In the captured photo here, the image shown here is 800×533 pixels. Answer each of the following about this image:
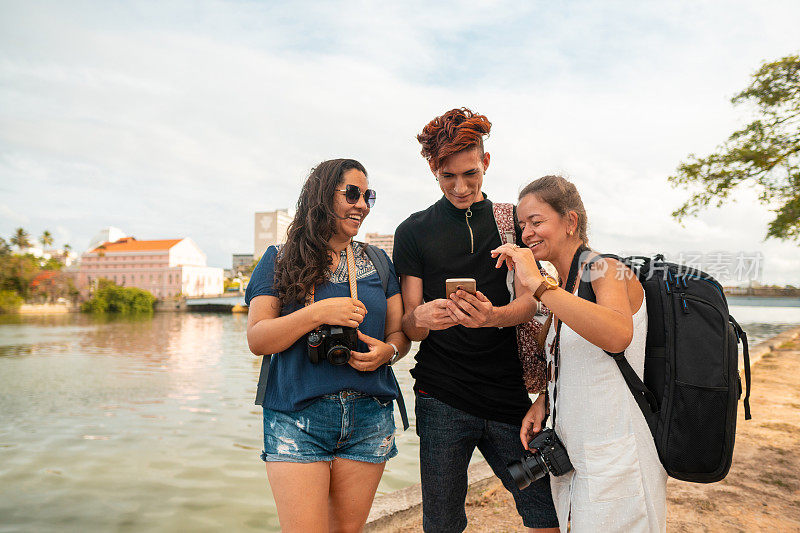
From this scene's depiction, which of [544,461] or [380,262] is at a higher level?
[380,262]

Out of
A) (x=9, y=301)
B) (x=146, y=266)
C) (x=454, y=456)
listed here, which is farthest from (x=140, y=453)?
(x=146, y=266)

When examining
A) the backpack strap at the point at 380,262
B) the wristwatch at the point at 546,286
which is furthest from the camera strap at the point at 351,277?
the wristwatch at the point at 546,286

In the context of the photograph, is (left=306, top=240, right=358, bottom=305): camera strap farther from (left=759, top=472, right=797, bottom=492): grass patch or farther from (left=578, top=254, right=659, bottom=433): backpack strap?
(left=759, top=472, right=797, bottom=492): grass patch

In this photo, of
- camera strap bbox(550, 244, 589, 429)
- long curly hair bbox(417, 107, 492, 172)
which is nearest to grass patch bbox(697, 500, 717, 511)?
camera strap bbox(550, 244, 589, 429)

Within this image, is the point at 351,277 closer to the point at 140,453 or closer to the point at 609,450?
the point at 609,450

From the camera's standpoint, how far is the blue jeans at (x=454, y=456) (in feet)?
8.09

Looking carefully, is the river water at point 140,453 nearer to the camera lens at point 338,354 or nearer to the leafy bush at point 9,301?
the camera lens at point 338,354

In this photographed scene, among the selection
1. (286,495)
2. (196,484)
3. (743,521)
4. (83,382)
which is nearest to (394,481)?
(196,484)

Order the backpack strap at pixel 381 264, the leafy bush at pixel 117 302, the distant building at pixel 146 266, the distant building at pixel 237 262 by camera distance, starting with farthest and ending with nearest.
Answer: the distant building at pixel 237 262 < the distant building at pixel 146 266 < the leafy bush at pixel 117 302 < the backpack strap at pixel 381 264

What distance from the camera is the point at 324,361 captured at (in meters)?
2.17

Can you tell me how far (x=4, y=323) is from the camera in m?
71.7

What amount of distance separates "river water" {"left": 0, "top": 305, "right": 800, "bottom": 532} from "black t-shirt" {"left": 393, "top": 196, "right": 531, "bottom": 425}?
4.46 m

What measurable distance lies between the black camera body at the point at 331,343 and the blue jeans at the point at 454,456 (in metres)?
0.72

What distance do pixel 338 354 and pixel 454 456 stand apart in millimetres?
921
